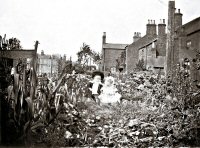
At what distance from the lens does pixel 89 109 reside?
15.4 ft

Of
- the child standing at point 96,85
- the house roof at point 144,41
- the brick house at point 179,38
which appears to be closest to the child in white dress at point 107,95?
the child standing at point 96,85

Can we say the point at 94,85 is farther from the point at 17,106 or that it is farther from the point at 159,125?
the point at 17,106

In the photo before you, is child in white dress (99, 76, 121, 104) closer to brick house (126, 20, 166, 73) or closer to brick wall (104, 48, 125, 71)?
brick wall (104, 48, 125, 71)

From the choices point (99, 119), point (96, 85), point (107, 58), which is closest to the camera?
point (99, 119)

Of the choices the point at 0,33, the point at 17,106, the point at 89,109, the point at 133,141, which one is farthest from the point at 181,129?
the point at 0,33

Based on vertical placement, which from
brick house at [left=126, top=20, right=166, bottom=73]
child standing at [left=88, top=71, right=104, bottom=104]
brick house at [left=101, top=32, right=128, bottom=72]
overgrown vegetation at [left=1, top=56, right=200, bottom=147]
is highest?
brick house at [left=126, top=20, right=166, bottom=73]

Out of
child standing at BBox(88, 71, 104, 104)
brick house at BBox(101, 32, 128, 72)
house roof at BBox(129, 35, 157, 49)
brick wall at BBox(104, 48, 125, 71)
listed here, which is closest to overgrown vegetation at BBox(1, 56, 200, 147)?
child standing at BBox(88, 71, 104, 104)

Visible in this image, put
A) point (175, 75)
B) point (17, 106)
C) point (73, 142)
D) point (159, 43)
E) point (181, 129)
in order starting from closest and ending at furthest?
point (17, 106), point (73, 142), point (181, 129), point (175, 75), point (159, 43)

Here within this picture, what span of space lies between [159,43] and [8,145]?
18.5 meters

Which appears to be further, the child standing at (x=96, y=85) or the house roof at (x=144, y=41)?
the house roof at (x=144, y=41)

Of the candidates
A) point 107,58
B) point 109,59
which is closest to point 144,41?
point 109,59

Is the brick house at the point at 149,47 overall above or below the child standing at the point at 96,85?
above

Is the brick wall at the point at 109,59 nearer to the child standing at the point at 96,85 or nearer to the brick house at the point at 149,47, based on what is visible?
the child standing at the point at 96,85

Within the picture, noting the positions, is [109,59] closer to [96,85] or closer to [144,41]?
[96,85]
